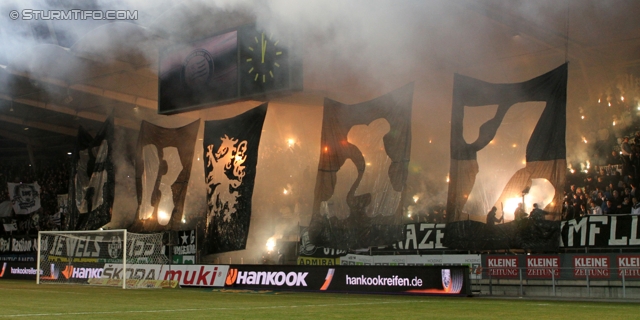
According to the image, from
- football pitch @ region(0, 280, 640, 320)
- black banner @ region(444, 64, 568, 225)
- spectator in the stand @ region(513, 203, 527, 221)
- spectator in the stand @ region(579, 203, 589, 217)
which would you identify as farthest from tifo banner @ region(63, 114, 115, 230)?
spectator in the stand @ region(579, 203, 589, 217)

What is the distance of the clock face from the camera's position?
49.3ft

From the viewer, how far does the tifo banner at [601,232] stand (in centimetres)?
1552

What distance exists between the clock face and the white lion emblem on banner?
15.1ft

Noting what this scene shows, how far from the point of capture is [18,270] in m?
26.2

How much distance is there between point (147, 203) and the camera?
2356 centimetres

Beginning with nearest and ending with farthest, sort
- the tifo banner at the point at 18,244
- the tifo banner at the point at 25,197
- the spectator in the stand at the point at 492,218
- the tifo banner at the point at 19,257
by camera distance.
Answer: the spectator in the stand at the point at 492,218, the tifo banner at the point at 19,257, the tifo banner at the point at 18,244, the tifo banner at the point at 25,197

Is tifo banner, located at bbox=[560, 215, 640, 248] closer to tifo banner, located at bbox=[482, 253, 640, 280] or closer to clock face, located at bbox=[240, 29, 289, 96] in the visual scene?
tifo banner, located at bbox=[482, 253, 640, 280]

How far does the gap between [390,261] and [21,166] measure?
28.6 m

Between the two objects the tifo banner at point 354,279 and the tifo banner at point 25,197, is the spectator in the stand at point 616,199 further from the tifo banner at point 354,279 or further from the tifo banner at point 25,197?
the tifo banner at point 25,197

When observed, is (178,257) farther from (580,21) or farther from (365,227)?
(580,21)

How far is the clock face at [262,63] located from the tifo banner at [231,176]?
149 inches

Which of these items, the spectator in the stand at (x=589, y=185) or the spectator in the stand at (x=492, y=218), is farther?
the spectator in the stand at (x=589, y=185)

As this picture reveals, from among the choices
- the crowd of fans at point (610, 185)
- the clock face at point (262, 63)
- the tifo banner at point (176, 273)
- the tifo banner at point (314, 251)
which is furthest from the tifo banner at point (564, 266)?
the tifo banner at point (176, 273)

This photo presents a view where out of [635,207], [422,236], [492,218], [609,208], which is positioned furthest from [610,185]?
[422,236]
